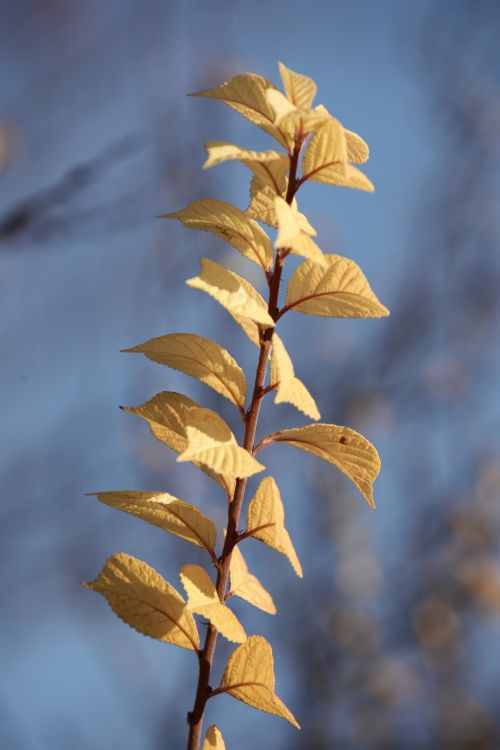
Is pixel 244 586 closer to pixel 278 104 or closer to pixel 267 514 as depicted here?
pixel 267 514

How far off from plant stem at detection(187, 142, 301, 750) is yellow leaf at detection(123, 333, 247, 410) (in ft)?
0.14

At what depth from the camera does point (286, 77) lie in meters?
0.72

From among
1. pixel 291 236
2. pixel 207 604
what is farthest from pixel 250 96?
pixel 207 604

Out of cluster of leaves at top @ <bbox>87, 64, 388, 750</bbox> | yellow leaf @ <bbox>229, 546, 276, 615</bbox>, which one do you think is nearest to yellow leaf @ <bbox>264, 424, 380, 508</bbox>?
cluster of leaves at top @ <bbox>87, 64, 388, 750</bbox>

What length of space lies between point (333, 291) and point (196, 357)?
129mm

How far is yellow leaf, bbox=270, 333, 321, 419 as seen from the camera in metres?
0.64

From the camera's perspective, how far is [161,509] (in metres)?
0.69

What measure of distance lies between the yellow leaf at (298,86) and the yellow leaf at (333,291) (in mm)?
137

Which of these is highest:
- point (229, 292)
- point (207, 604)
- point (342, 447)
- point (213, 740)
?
point (229, 292)

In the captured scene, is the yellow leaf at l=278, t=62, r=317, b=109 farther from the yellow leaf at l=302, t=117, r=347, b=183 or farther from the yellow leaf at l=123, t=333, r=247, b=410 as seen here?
the yellow leaf at l=123, t=333, r=247, b=410

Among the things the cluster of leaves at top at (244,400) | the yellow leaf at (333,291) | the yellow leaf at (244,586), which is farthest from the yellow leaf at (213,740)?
the yellow leaf at (333,291)

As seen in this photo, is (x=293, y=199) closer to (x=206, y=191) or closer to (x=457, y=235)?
(x=206, y=191)

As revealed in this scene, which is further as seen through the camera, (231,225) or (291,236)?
(231,225)

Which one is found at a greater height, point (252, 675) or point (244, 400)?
point (244, 400)
